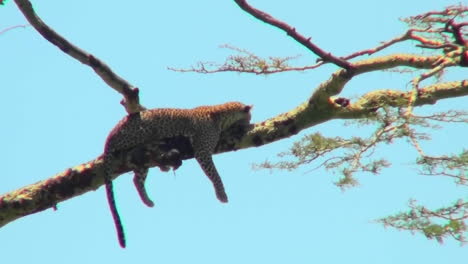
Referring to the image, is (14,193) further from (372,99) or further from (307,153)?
(372,99)

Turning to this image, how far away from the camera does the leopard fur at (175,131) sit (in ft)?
24.6

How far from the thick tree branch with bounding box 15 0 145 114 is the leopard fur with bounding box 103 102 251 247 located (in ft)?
1.50

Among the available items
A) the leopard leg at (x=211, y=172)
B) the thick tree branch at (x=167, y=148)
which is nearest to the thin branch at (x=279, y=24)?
the thick tree branch at (x=167, y=148)

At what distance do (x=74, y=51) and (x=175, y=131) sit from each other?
1248 millimetres

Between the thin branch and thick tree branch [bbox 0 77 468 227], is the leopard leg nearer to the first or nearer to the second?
thick tree branch [bbox 0 77 468 227]

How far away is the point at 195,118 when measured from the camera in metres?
8.30

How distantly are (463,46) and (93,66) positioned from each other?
2913mm

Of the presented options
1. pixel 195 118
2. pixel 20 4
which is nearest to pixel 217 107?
pixel 195 118

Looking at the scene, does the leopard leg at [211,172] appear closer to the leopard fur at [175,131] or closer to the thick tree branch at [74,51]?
the leopard fur at [175,131]

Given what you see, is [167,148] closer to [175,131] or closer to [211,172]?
[175,131]

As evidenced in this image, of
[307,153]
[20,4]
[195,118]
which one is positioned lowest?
[307,153]

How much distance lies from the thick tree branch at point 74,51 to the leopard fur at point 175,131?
18.0 inches

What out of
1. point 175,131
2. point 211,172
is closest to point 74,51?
point 175,131

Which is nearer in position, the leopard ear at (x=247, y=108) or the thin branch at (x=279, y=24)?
the thin branch at (x=279, y=24)
